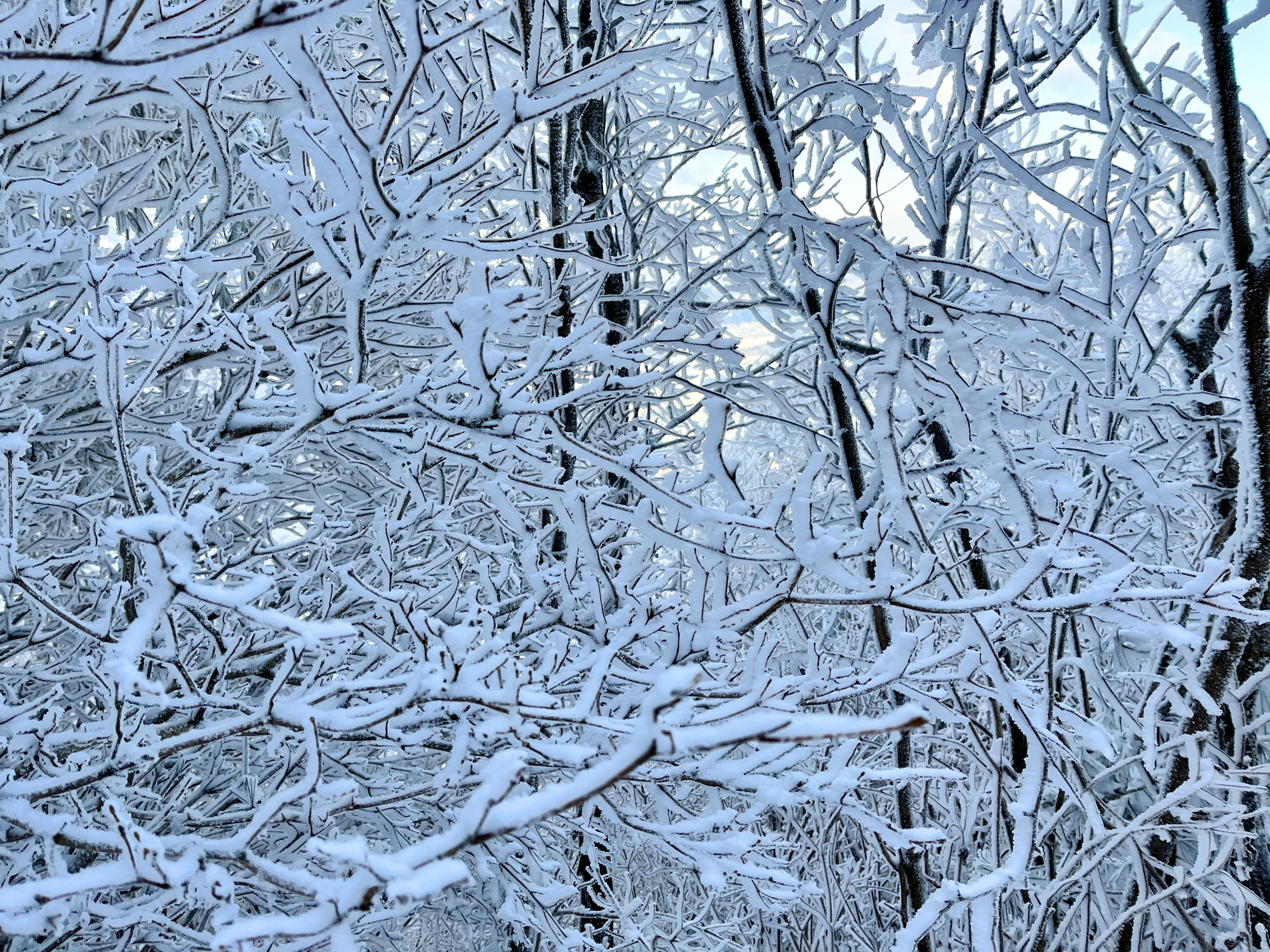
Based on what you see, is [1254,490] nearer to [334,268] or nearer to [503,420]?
[503,420]

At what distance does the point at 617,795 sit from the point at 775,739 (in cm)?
229

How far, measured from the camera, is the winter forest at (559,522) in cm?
109

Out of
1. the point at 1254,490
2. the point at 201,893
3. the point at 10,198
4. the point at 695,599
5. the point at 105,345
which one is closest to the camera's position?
the point at 201,893

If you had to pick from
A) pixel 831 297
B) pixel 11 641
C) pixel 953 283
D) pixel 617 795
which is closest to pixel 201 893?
pixel 831 297

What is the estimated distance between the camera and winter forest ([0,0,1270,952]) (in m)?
1.09

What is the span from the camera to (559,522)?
2201 mm

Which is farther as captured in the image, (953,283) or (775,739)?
(953,283)

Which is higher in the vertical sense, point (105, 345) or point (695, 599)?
point (105, 345)

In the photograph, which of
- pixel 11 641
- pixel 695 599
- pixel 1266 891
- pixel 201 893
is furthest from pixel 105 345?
pixel 1266 891

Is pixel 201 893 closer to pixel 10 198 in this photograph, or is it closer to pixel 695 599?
pixel 695 599

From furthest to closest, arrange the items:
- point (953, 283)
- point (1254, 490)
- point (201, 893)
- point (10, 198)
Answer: point (953, 283) → point (10, 198) → point (1254, 490) → point (201, 893)

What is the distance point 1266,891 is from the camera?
7.41 ft

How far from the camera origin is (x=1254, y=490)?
1.64 metres

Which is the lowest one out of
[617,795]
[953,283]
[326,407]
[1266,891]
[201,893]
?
[1266,891]
